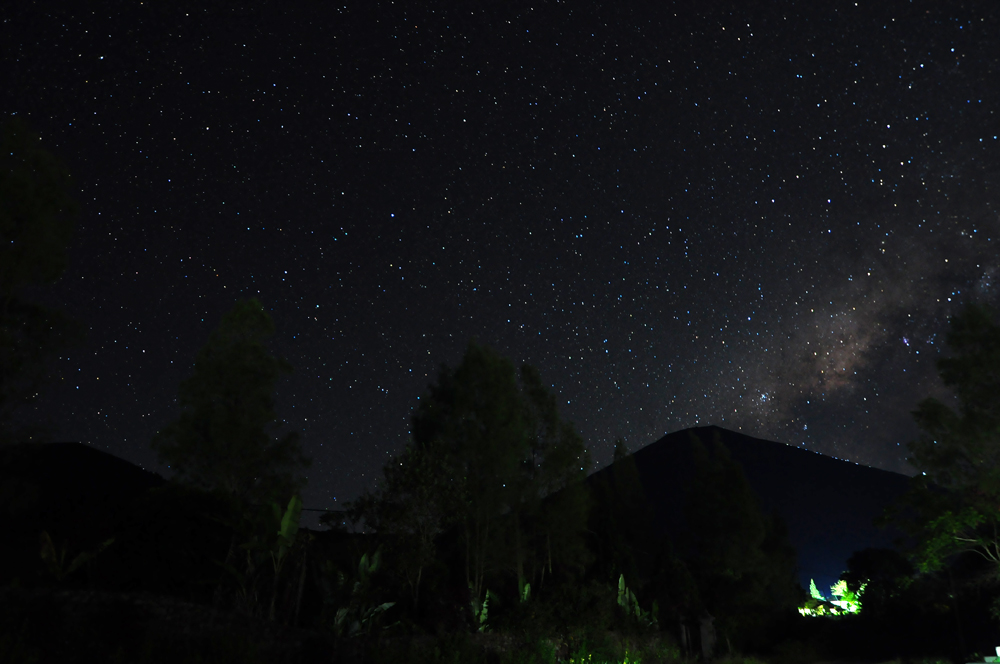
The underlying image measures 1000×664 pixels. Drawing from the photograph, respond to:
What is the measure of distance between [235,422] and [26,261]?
5.99 meters

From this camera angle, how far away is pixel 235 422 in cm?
1554


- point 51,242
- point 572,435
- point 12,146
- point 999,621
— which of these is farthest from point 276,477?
point 999,621

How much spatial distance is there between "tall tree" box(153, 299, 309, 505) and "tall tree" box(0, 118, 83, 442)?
401 centimetres

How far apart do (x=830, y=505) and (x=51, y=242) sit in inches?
5202

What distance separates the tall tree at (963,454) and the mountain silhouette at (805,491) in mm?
80874

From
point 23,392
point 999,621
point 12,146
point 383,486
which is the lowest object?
point 999,621

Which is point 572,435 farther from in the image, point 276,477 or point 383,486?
point 276,477

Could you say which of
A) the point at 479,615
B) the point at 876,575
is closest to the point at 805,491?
the point at 876,575

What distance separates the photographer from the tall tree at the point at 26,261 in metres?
11.2

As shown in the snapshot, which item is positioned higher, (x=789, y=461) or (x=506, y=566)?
(x=789, y=461)

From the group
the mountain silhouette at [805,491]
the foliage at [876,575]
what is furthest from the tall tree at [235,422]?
the mountain silhouette at [805,491]

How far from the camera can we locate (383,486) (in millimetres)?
15062

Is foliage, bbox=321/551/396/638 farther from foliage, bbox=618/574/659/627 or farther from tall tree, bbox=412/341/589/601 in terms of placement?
foliage, bbox=618/574/659/627

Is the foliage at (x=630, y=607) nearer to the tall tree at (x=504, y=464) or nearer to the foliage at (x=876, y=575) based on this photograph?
the tall tree at (x=504, y=464)
